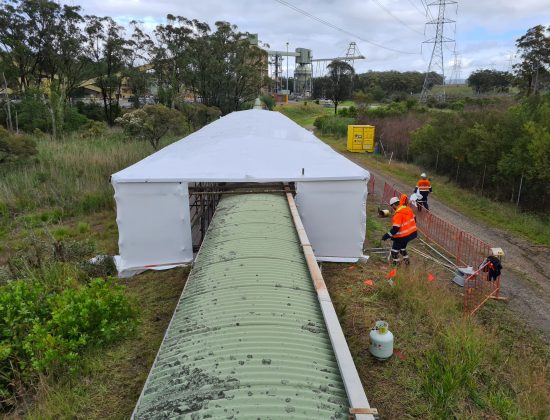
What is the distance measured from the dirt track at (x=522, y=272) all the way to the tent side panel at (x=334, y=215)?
3635 mm

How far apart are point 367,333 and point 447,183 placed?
16868 mm

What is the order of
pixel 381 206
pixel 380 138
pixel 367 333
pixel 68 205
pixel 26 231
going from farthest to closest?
pixel 380 138
pixel 381 206
pixel 68 205
pixel 26 231
pixel 367 333

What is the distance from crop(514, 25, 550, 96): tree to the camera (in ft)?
128

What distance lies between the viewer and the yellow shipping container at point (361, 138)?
101 feet

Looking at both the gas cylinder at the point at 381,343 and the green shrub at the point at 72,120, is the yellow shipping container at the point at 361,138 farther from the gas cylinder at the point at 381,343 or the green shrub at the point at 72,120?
the gas cylinder at the point at 381,343

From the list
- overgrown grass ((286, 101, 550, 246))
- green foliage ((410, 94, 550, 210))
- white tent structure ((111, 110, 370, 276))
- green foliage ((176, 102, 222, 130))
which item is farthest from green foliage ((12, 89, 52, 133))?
green foliage ((410, 94, 550, 210))

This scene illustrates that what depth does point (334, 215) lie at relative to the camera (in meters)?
8.48

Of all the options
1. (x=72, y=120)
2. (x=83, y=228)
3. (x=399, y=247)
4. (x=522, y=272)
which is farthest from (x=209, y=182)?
(x=72, y=120)

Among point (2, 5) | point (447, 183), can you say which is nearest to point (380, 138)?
point (447, 183)

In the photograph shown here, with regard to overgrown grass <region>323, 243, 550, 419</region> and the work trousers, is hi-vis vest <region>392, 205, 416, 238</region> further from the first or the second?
overgrown grass <region>323, 243, 550, 419</region>

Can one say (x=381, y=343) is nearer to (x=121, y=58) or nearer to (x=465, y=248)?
(x=465, y=248)

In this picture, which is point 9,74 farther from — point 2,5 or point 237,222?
point 237,222

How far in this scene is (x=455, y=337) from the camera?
5449 mm

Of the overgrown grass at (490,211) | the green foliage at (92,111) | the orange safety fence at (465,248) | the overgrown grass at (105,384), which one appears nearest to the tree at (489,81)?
the overgrown grass at (490,211)
